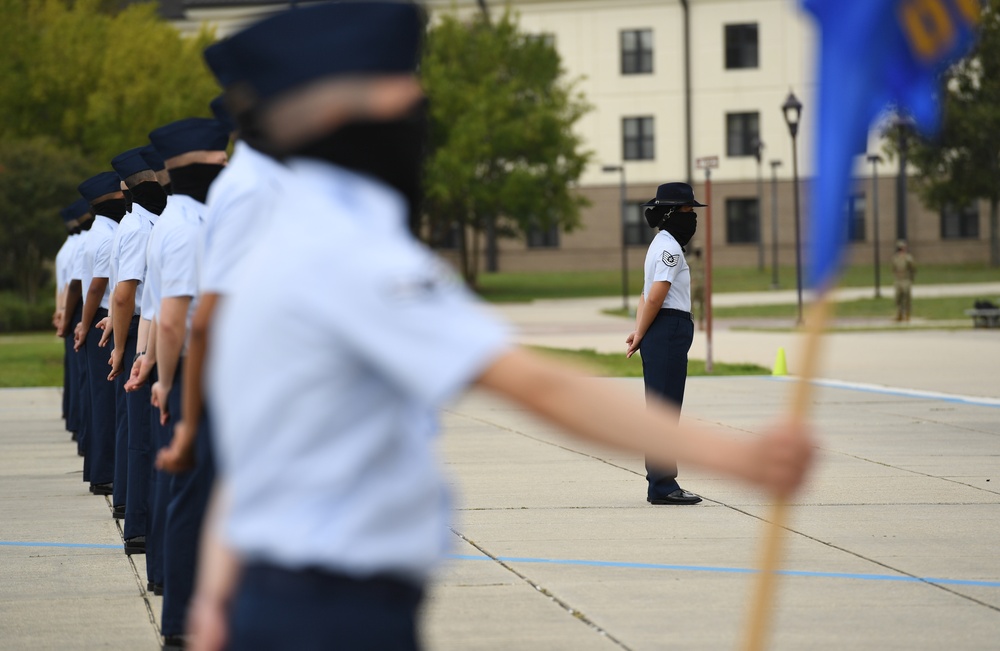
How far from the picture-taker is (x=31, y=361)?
26.2 meters

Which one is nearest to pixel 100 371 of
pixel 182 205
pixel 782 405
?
pixel 182 205

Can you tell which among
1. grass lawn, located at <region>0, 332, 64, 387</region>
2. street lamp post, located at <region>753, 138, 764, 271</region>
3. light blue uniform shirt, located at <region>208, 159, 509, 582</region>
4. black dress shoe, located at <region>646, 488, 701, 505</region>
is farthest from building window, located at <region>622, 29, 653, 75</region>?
light blue uniform shirt, located at <region>208, 159, 509, 582</region>

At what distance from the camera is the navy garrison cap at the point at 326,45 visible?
249 centimetres

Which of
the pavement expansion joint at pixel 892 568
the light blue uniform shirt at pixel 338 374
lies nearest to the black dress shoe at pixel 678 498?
the pavement expansion joint at pixel 892 568

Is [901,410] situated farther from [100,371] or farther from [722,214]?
[722,214]

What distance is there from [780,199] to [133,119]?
→ 3538 cm

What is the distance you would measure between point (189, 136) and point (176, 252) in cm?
59

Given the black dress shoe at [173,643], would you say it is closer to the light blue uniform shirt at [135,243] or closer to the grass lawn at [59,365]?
the light blue uniform shirt at [135,243]

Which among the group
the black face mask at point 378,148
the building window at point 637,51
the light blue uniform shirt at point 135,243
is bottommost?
the light blue uniform shirt at point 135,243

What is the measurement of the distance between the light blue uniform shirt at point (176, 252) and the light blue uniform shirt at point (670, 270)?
160 inches

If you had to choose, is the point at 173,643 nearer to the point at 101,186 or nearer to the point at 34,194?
the point at 101,186

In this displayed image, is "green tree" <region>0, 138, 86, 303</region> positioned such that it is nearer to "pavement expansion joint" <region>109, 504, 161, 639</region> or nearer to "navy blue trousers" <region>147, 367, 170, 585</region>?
"pavement expansion joint" <region>109, 504, 161, 639</region>

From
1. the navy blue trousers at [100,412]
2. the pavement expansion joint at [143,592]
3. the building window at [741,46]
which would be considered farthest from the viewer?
the building window at [741,46]

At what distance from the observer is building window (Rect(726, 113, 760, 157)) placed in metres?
66.8
